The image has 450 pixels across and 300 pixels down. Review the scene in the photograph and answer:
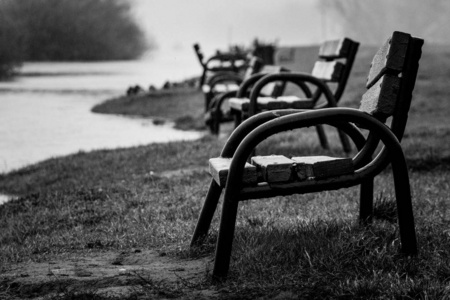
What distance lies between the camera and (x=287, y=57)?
96.6 ft

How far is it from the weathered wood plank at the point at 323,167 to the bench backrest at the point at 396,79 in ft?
1.01

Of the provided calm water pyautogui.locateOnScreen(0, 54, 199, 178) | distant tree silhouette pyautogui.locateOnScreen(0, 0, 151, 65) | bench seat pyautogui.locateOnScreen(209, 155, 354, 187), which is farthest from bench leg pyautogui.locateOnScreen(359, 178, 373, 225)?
distant tree silhouette pyautogui.locateOnScreen(0, 0, 151, 65)

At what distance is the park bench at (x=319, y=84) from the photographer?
6316mm

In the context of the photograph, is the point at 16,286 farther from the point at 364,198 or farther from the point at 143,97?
the point at 143,97

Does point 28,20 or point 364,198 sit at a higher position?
point 28,20

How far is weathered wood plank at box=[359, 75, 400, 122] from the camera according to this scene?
11.0 feet

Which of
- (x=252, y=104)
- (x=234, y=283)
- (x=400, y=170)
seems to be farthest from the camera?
(x=252, y=104)

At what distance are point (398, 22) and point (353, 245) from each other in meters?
102

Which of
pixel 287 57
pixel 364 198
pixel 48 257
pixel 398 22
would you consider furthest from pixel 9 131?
pixel 398 22

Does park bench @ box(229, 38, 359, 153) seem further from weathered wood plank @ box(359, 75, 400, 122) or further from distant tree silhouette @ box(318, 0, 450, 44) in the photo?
distant tree silhouette @ box(318, 0, 450, 44)

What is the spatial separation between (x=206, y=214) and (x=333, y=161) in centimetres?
83

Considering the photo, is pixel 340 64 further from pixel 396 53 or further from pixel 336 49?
pixel 396 53

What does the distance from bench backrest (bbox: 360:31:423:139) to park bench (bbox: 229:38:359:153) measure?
284 centimetres

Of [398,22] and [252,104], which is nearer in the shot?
[252,104]
